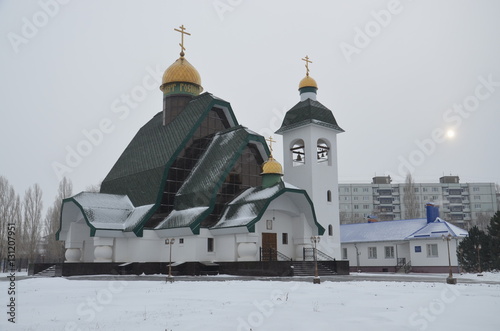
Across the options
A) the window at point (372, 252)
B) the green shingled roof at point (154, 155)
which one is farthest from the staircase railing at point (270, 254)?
the window at point (372, 252)

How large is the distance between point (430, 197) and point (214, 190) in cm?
7579

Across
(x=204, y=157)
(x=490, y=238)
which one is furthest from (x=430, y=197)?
(x=204, y=157)

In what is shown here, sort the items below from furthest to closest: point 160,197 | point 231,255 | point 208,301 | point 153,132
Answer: point 153,132 < point 160,197 < point 231,255 < point 208,301

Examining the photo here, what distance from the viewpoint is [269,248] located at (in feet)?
92.4

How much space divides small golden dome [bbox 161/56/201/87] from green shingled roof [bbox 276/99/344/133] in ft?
26.7

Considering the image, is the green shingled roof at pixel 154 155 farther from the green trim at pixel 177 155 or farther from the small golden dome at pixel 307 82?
the small golden dome at pixel 307 82

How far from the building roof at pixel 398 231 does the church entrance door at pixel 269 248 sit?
11352 millimetres

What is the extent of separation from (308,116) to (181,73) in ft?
35.5

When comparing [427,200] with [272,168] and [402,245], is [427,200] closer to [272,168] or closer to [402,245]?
[402,245]

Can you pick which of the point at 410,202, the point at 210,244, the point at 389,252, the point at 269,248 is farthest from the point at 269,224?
the point at 410,202

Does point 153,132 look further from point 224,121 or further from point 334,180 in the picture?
point 334,180

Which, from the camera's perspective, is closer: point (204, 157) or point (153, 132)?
point (204, 157)

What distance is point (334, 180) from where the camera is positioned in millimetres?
34438

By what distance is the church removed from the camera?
28.3 meters
